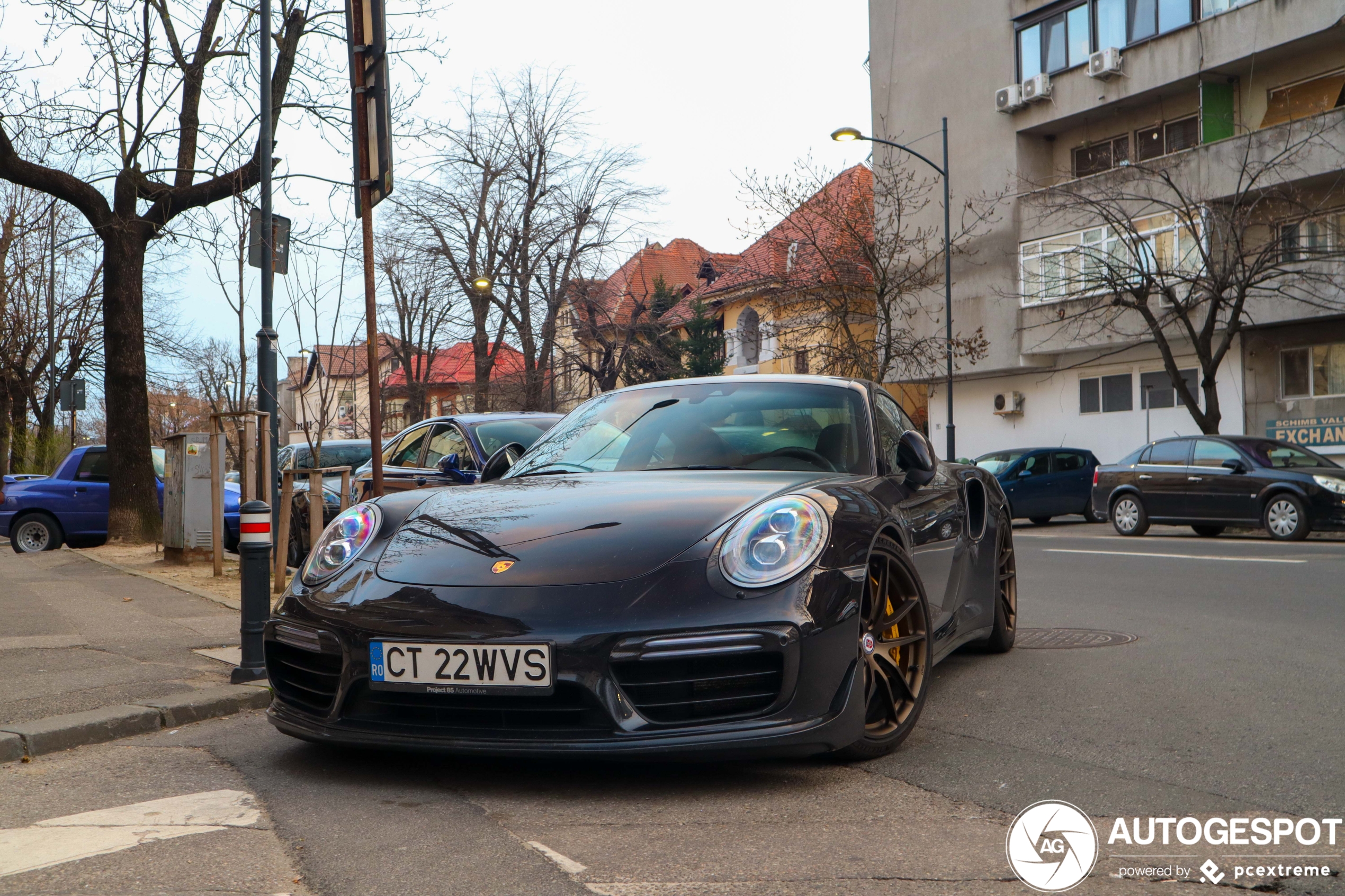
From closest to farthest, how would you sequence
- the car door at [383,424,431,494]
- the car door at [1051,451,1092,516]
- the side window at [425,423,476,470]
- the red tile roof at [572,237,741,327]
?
the side window at [425,423,476,470], the car door at [383,424,431,494], the car door at [1051,451,1092,516], the red tile roof at [572,237,741,327]

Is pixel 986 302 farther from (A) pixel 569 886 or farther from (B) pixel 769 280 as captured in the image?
(A) pixel 569 886

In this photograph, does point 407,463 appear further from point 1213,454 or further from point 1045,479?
point 1045,479

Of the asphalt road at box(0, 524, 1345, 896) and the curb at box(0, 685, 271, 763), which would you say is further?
the curb at box(0, 685, 271, 763)

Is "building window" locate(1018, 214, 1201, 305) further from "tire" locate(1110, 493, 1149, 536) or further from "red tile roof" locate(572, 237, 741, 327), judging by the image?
"red tile roof" locate(572, 237, 741, 327)

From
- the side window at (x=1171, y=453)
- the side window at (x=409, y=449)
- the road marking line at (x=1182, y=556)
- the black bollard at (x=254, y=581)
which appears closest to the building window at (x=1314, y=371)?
the side window at (x=1171, y=453)

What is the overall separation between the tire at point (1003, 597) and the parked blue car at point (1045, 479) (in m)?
17.1

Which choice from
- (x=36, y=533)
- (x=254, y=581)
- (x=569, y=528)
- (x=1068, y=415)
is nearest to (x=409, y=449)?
(x=254, y=581)

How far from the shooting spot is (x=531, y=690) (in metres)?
3.40

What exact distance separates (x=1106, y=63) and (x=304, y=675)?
2810 centimetres

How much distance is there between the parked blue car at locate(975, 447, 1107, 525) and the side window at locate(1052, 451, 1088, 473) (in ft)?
0.03

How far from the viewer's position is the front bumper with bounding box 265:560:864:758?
3.38m

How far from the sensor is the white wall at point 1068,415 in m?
27.3

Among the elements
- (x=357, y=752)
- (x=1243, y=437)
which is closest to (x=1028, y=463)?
(x=1243, y=437)

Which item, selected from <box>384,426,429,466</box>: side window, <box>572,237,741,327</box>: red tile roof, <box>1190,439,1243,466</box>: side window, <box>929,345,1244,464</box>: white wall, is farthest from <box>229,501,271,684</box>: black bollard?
<box>572,237,741,327</box>: red tile roof
